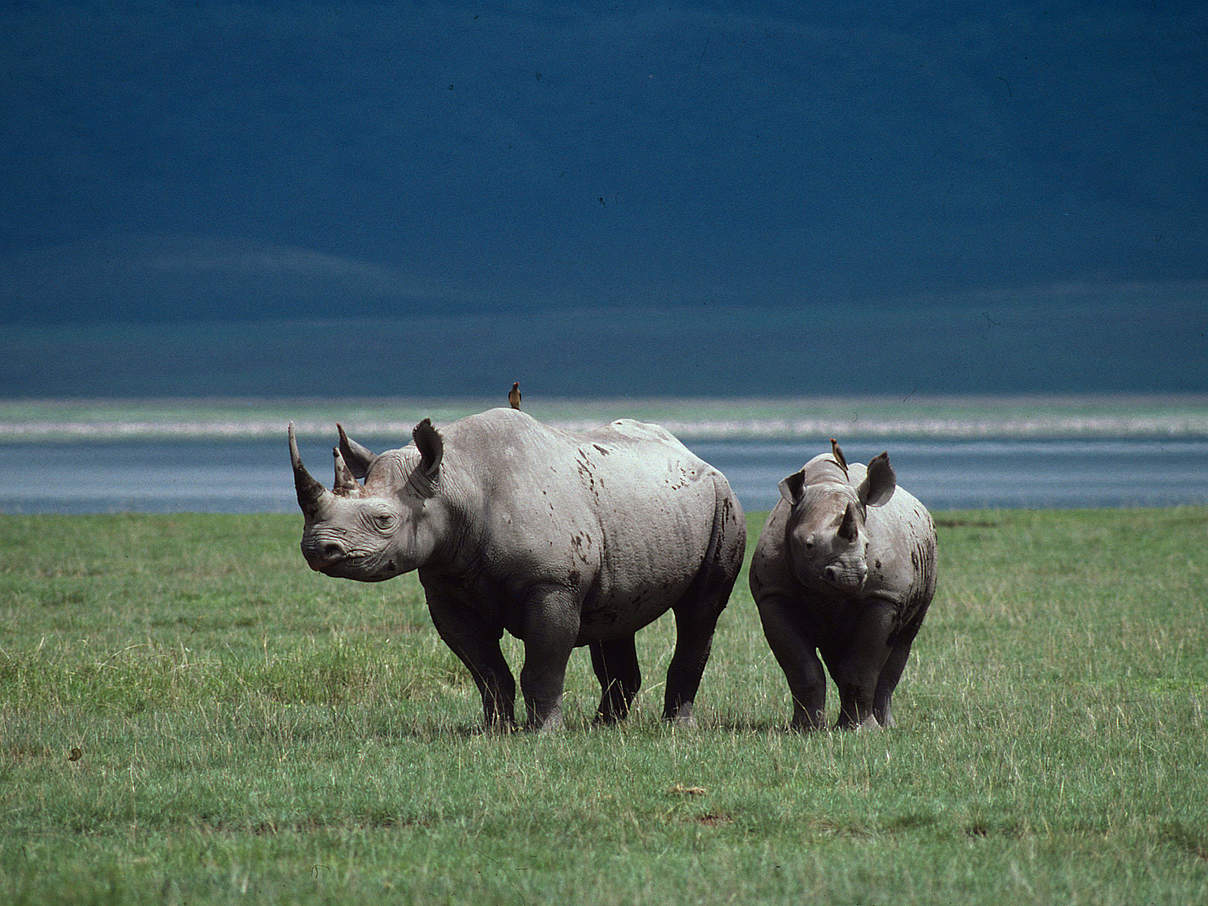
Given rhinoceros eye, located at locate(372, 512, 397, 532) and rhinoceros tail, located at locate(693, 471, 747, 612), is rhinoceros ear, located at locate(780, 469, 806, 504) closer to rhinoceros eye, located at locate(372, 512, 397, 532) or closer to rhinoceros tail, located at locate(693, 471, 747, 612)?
rhinoceros tail, located at locate(693, 471, 747, 612)

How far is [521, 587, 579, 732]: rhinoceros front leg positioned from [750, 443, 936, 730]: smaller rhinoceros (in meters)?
1.29

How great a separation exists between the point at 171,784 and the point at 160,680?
3.95 meters

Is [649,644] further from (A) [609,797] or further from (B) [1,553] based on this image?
(B) [1,553]

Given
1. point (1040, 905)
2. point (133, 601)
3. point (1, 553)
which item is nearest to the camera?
point (1040, 905)

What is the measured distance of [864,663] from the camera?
945 cm

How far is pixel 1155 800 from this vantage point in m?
7.54

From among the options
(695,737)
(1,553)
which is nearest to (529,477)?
(695,737)

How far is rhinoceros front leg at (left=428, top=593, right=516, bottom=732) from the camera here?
953 cm

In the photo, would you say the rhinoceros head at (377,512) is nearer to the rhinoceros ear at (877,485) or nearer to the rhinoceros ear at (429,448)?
the rhinoceros ear at (429,448)

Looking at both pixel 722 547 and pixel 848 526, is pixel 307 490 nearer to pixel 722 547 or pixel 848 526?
pixel 848 526

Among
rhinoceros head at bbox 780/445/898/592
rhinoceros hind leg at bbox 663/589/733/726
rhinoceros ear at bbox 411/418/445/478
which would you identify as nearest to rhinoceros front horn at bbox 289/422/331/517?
rhinoceros ear at bbox 411/418/445/478

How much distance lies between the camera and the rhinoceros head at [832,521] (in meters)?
8.90

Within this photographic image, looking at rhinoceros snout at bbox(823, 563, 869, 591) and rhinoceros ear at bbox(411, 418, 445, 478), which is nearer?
rhinoceros ear at bbox(411, 418, 445, 478)

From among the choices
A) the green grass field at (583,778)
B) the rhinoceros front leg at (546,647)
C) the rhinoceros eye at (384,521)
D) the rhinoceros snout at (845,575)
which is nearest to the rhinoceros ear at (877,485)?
the rhinoceros snout at (845,575)
